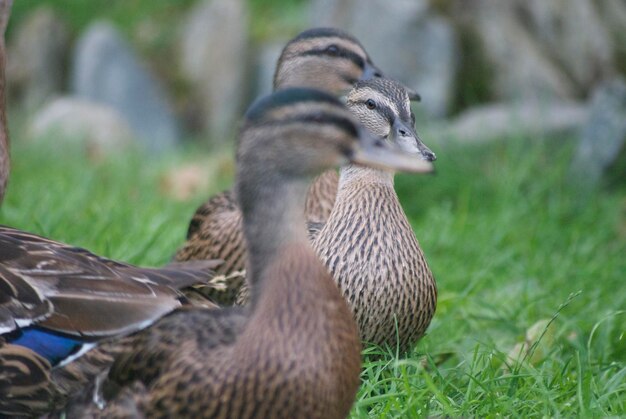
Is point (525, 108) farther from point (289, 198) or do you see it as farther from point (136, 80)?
point (289, 198)

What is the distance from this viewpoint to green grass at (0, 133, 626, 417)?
313cm

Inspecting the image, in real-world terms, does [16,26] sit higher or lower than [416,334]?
higher

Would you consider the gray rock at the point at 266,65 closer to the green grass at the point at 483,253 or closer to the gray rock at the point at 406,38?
the gray rock at the point at 406,38

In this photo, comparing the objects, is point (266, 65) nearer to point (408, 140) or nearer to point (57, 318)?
point (408, 140)

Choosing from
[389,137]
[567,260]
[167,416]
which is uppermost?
[389,137]

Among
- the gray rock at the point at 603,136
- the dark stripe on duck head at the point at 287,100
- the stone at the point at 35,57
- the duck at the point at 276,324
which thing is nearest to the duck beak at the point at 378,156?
the duck at the point at 276,324

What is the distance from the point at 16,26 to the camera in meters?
10.3

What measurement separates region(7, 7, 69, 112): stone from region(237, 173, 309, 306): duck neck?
25.7 feet

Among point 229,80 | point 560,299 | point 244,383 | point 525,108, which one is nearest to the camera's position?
point 244,383

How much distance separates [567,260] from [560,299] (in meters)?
0.74


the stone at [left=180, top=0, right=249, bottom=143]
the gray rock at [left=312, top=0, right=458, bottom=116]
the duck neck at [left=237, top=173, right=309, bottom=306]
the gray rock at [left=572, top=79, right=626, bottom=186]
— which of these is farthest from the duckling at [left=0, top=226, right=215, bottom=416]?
the stone at [left=180, top=0, right=249, bottom=143]

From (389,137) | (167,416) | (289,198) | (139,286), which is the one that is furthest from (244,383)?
(389,137)

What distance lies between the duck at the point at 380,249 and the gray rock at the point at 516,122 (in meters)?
2.88

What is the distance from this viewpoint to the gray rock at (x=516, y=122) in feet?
21.8
